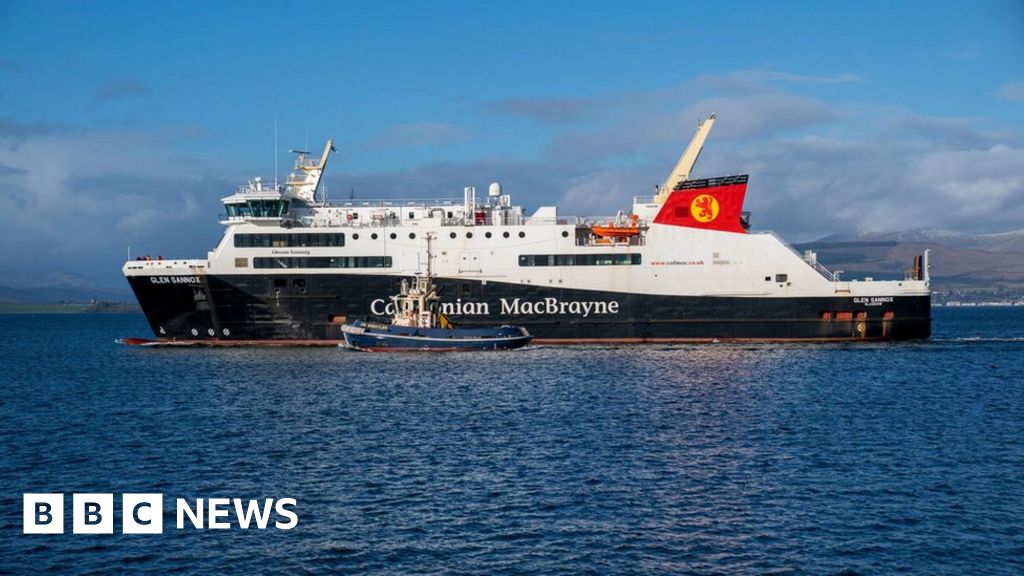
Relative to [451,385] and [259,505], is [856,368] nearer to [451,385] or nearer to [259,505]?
[451,385]

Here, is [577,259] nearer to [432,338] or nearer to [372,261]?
[432,338]

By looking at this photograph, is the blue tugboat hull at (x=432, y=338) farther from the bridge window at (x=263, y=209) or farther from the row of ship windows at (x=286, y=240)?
the bridge window at (x=263, y=209)

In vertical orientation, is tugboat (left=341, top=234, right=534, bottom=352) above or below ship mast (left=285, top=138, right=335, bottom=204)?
below

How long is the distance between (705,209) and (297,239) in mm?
23725

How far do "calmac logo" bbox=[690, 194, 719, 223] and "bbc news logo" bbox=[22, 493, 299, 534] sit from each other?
40017 millimetres

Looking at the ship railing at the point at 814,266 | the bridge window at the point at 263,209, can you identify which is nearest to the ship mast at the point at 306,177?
the bridge window at the point at 263,209

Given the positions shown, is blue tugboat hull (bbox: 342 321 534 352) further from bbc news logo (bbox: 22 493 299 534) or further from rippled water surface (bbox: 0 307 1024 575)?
bbc news logo (bbox: 22 493 299 534)

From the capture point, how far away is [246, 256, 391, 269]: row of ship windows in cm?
5841

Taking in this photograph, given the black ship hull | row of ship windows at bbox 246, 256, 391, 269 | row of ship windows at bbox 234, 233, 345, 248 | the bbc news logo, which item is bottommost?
the bbc news logo

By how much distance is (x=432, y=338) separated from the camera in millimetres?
57094

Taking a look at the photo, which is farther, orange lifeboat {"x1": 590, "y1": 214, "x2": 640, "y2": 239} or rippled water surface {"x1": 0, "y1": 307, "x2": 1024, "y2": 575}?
orange lifeboat {"x1": 590, "y1": 214, "x2": 640, "y2": 239}

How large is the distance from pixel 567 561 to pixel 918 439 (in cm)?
1594

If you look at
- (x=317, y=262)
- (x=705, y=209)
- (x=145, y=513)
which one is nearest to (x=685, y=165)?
(x=705, y=209)

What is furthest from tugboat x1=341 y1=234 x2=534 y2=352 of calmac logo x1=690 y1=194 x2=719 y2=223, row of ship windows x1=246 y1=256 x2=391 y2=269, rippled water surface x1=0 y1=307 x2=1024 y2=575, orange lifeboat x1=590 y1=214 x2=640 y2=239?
calmac logo x1=690 y1=194 x2=719 y2=223
